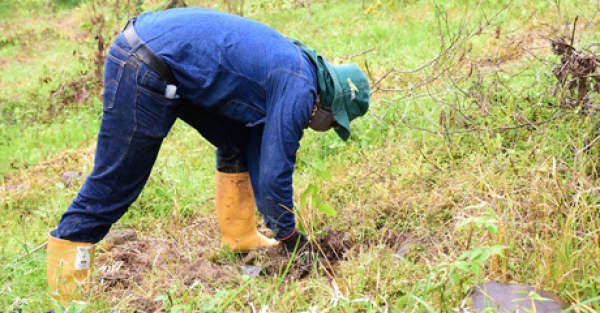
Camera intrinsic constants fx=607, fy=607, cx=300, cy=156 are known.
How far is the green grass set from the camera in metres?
2.36

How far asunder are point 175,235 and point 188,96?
1253 mm

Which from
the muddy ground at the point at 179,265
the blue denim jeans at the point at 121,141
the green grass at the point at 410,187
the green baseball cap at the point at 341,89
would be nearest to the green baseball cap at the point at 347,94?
the green baseball cap at the point at 341,89

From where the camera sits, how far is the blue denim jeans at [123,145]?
253cm

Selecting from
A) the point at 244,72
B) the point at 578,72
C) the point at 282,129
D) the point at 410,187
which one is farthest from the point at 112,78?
the point at 578,72

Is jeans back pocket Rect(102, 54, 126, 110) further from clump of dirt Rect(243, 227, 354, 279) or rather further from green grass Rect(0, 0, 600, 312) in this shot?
clump of dirt Rect(243, 227, 354, 279)

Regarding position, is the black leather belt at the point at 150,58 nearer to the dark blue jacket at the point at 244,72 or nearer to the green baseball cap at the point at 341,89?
the dark blue jacket at the point at 244,72

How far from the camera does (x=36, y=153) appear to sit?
602 cm

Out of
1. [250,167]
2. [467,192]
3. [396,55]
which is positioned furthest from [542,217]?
[396,55]

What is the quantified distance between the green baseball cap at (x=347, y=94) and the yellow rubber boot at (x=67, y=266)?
1.29 metres

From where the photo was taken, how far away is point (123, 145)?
102 inches

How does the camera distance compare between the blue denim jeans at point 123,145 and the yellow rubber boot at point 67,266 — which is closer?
the blue denim jeans at point 123,145

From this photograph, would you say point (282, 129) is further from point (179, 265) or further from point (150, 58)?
point (179, 265)

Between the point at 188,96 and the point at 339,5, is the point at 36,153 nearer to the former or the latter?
the point at 188,96

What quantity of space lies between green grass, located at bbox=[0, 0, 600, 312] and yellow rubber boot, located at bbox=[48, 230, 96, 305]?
0.35 ft
